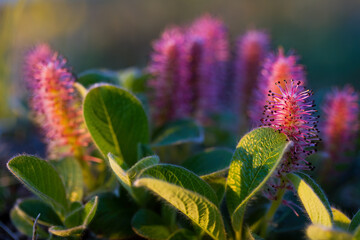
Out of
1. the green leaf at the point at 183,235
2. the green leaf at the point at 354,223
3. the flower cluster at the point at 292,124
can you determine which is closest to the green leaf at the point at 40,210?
the green leaf at the point at 183,235

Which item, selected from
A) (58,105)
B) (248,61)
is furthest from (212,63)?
(58,105)

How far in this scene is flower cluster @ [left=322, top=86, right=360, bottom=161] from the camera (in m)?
1.23

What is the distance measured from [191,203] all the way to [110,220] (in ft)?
1.26

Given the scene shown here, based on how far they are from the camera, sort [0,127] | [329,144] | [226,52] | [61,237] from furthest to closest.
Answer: [0,127]
[226,52]
[329,144]
[61,237]

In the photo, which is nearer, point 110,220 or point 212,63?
point 110,220

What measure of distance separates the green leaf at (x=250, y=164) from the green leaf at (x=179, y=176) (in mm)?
55

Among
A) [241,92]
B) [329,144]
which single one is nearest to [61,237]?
[329,144]

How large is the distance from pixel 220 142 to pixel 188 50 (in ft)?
1.74

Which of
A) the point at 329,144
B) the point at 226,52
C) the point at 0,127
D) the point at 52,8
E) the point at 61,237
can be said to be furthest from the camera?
the point at 52,8

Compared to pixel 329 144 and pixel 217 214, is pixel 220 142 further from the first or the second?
pixel 217 214

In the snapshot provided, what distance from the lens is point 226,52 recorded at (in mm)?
1669

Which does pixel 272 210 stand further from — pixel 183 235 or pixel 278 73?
pixel 278 73

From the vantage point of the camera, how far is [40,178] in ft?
3.07

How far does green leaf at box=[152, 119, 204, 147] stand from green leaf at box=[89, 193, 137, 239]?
0.21 metres
